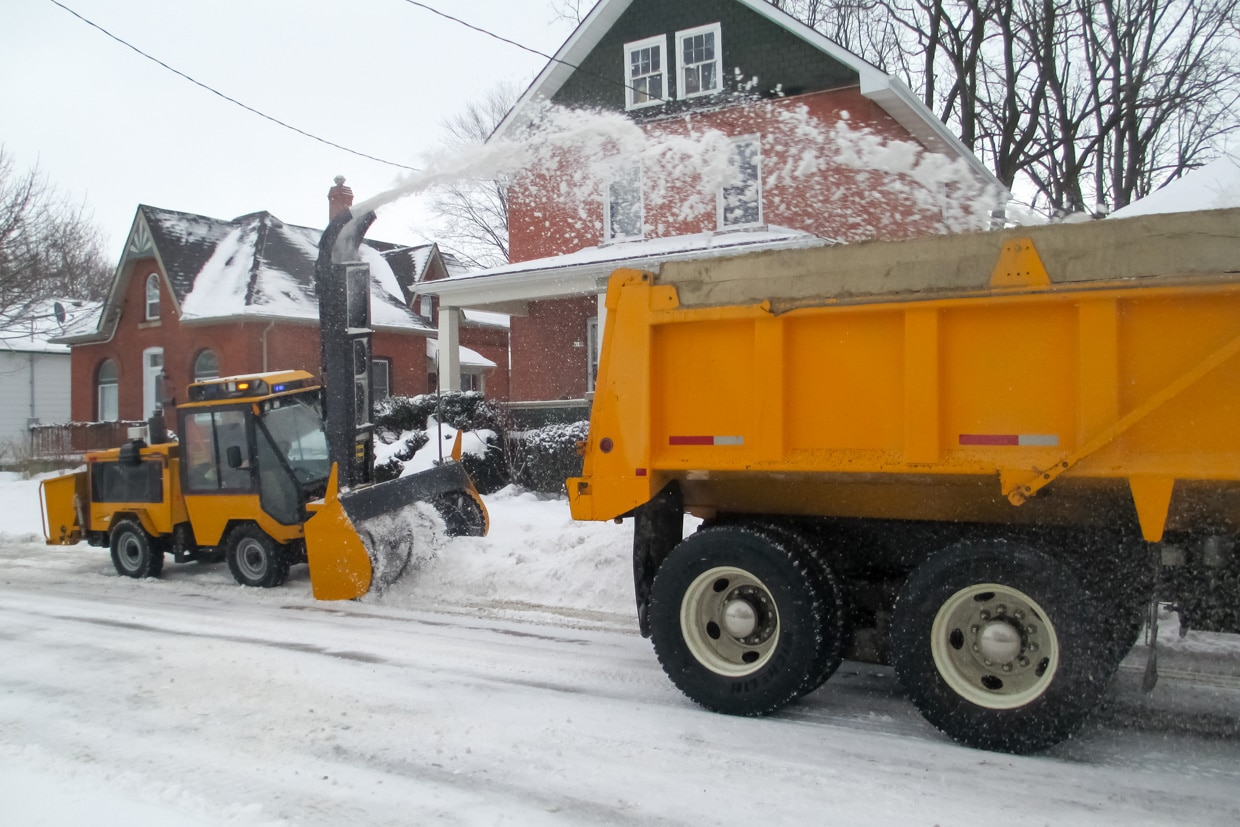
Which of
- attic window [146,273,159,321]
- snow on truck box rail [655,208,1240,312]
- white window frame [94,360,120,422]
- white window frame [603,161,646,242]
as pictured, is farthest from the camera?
white window frame [94,360,120,422]

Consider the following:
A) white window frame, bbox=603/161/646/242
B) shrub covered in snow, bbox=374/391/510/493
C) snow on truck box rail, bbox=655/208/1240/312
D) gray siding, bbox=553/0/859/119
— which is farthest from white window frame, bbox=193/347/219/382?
snow on truck box rail, bbox=655/208/1240/312

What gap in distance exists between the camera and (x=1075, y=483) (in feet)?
14.1

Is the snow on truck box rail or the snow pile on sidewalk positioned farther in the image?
the snow pile on sidewalk

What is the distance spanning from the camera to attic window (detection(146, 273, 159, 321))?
2698cm

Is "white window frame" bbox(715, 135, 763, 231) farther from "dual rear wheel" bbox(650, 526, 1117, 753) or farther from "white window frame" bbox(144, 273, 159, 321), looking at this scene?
"white window frame" bbox(144, 273, 159, 321)

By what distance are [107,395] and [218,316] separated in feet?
24.4

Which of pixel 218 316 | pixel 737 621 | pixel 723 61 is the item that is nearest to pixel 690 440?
pixel 737 621

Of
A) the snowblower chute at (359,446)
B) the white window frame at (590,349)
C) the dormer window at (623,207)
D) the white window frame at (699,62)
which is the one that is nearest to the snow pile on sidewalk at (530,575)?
the snowblower chute at (359,446)

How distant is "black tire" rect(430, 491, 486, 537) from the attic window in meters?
21.2

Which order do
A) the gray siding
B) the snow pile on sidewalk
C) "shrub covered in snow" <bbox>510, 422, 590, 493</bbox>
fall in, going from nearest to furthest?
the snow pile on sidewalk → "shrub covered in snow" <bbox>510, 422, 590, 493</bbox> → the gray siding

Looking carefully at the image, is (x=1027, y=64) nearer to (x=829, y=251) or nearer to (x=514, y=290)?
(x=514, y=290)

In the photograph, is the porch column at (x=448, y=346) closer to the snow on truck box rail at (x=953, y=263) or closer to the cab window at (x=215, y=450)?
the cab window at (x=215, y=450)

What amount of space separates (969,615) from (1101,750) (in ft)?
2.90

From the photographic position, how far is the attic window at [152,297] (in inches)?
1062
